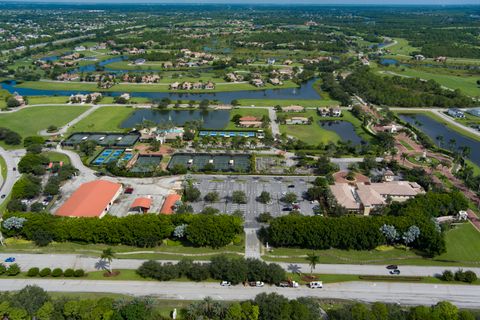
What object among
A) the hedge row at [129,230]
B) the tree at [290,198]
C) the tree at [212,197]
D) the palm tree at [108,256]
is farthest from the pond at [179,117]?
the palm tree at [108,256]

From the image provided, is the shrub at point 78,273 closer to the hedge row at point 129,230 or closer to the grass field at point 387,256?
the hedge row at point 129,230

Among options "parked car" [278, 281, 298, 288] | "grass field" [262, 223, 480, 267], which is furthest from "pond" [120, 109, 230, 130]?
"parked car" [278, 281, 298, 288]

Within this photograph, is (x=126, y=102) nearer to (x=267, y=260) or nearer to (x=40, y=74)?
(x=40, y=74)

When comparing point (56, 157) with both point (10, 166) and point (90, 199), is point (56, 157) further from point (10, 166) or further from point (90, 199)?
point (90, 199)

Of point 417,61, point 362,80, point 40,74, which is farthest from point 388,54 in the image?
point 40,74

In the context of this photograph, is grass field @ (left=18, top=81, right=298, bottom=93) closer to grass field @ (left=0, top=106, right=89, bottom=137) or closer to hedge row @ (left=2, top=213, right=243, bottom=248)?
grass field @ (left=0, top=106, right=89, bottom=137)
